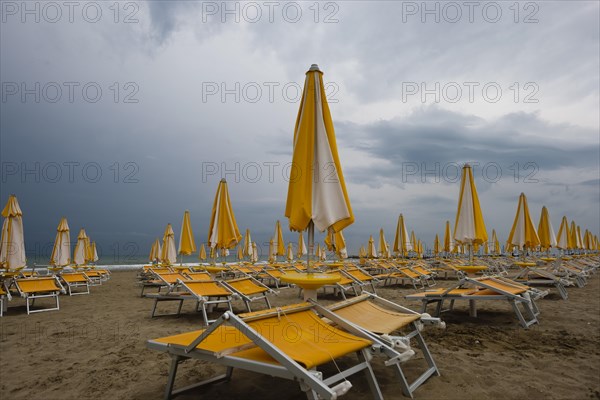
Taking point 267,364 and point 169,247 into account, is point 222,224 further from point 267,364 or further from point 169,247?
point 169,247

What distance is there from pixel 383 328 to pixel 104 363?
2.94 m

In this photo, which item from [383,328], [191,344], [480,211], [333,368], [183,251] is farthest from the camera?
[183,251]

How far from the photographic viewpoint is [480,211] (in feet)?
22.2

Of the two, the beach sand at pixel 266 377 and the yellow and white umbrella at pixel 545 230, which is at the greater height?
the yellow and white umbrella at pixel 545 230

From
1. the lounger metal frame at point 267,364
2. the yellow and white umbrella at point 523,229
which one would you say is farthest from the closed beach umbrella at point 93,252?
the yellow and white umbrella at point 523,229

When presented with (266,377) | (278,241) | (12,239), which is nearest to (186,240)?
(12,239)

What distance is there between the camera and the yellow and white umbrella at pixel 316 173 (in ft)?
10.7

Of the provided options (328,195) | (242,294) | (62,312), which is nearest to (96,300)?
(62,312)

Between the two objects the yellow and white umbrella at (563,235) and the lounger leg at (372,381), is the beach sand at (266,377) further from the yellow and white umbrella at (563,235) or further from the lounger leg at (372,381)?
the yellow and white umbrella at (563,235)

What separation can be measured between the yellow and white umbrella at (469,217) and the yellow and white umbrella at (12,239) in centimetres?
1006

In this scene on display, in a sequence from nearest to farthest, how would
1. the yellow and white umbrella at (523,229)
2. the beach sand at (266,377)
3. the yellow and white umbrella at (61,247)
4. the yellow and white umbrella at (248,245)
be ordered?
the beach sand at (266,377)
the yellow and white umbrella at (523,229)
the yellow and white umbrella at (61,247)
the yellow and white umbrella at (248,245)

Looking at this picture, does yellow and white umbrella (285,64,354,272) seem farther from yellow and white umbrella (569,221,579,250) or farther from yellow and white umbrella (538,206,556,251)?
yellow and white umbrella (569,221,579,250)

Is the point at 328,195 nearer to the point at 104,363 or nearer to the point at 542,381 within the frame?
the point at 542,381

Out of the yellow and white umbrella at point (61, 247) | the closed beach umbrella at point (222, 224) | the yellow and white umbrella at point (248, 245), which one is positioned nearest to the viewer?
the closed beach umbrella at point (222, 224)
